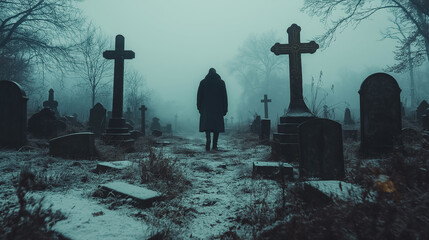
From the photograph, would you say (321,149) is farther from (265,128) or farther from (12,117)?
(12,117)

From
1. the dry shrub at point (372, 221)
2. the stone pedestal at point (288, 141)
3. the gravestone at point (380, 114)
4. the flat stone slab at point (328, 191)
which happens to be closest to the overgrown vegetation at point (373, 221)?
the dry shrub at point (372, 221)

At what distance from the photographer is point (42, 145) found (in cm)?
567

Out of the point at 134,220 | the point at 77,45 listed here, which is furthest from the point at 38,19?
the point at 134,220

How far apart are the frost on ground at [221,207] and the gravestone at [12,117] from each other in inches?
87.8

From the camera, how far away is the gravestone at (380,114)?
4.47 metres

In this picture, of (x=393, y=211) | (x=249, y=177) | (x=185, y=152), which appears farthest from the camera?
(x=185, y=152)

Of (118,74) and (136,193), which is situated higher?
(118,74)

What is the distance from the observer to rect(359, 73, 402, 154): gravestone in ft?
14.7

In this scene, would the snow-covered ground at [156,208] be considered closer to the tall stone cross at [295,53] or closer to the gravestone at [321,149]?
the gravestone at [321,149]

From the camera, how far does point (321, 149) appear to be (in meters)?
2.87

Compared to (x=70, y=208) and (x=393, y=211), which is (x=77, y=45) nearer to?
(x=70, y=208)

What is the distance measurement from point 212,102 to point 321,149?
3804mm

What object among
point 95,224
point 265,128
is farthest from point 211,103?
point 95,224

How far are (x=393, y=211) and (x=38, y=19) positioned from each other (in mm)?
15015
